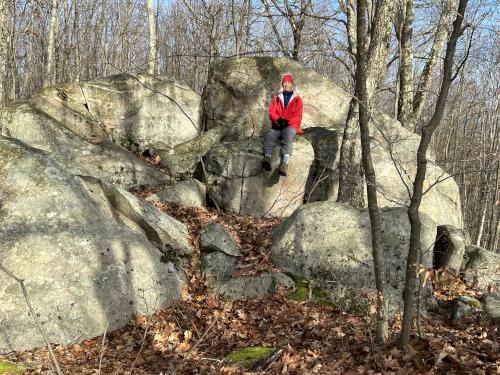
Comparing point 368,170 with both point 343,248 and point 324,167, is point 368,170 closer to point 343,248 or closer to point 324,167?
point 343,248

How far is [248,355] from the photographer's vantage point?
466 cm

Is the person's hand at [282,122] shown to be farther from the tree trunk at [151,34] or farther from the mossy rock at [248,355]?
the tree trunk at [151,34]

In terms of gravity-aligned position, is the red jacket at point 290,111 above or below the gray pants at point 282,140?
above

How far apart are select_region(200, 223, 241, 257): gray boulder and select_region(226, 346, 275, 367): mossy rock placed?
94.8 inches

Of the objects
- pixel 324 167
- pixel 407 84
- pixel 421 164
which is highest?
pixel 407 84

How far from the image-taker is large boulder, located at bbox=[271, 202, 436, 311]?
Result: 657cm

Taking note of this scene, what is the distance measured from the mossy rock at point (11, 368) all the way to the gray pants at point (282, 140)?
19.6 feet

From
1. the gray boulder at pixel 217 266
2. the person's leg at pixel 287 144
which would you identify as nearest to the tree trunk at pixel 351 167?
the person's leg at pixel 287 144

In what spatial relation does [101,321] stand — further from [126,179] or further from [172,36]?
[172,36]

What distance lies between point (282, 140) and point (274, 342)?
4839mm

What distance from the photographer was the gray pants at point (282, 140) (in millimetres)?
8766

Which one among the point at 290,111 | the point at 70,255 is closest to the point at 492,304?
the point at 290,111

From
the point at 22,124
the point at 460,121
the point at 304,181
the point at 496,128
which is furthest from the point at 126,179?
the point at 460,121

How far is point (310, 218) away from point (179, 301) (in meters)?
2.64
